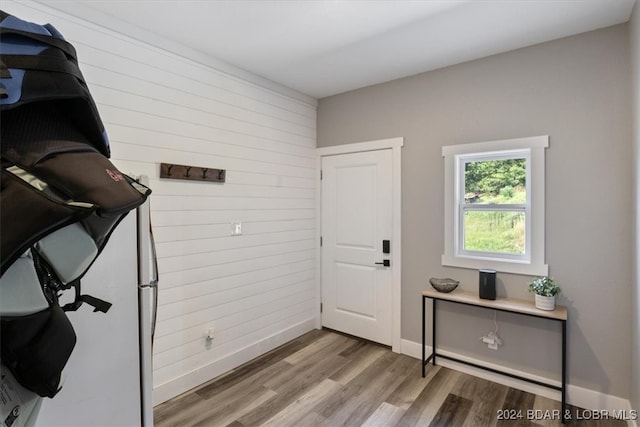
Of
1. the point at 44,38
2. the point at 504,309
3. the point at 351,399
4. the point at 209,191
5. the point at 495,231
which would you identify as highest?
the point at 44,38

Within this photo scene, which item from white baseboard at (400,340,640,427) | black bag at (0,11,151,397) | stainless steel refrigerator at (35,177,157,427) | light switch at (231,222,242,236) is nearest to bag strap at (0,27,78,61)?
black bag at (0,11,151,397)

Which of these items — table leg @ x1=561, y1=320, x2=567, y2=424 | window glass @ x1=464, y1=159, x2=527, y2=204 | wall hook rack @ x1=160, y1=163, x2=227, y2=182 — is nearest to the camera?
table leg @ x1=561, y1=320, x2=567, y2=424

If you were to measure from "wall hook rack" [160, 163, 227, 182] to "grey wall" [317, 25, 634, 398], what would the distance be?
189cm

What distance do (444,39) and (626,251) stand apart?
2019 mm

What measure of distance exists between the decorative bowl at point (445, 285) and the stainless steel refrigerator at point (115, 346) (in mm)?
2275

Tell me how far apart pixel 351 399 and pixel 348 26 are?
2.82 meters

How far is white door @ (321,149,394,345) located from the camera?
3492 mm

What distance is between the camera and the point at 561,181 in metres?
2.53

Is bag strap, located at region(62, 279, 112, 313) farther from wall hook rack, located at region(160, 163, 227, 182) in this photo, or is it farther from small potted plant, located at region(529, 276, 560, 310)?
small potted plant, located at region(529, 276, 560, 310)

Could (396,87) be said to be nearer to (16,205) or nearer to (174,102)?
(174,102)

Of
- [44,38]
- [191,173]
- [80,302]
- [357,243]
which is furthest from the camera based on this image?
[357,243]

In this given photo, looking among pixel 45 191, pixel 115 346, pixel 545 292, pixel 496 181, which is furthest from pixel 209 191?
pixel 545 292

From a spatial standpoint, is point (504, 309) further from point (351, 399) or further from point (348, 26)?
point (348, 26)

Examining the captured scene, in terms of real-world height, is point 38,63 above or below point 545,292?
above
